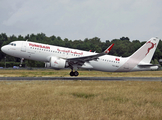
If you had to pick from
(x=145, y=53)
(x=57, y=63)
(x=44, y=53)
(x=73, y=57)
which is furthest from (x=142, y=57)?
(x=44, y=53)

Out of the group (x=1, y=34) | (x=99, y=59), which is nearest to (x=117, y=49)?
(x=1, y=34)

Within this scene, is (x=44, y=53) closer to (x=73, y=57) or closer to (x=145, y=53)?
(x=73, y=57)

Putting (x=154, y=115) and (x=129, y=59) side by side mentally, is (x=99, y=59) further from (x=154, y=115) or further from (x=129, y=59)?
(x=154, y=115)

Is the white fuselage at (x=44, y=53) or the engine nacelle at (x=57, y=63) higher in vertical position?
the white fuselage at (x=44, y=53)

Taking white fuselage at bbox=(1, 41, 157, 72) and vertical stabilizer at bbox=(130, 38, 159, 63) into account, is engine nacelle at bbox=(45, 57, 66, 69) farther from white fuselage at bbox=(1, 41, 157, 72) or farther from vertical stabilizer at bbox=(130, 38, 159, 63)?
vertical stabilizer at bbox=(130, 38, 159, 63)

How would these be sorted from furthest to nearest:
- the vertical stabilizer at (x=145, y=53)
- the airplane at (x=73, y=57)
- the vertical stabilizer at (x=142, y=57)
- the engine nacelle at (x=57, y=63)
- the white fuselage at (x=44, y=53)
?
the vertical stabilizer at (x=145, y=53) → the vertical stabilizer at (x=142, y=57) → the white fuselage at (x=44, y=53) → the airplane at (x=73, y=57) → the engine nacelle at (x=57, y=63)

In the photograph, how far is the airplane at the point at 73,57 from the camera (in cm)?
2917

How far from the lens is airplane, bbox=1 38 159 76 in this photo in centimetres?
2917

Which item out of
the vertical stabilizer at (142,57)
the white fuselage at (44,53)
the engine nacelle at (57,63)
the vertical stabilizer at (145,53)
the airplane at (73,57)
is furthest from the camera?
the vertical stabilizer at (145,53)

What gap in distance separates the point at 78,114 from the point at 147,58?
88.0ft

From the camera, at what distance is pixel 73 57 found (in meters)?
30.9

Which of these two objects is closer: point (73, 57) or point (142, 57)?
point (73, 57)

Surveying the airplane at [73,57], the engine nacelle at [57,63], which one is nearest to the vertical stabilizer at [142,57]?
the airplane at [73,57]

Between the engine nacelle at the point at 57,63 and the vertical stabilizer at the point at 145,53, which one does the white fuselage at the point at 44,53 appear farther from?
Result: the vertical stabilizer at the point at 145,53
